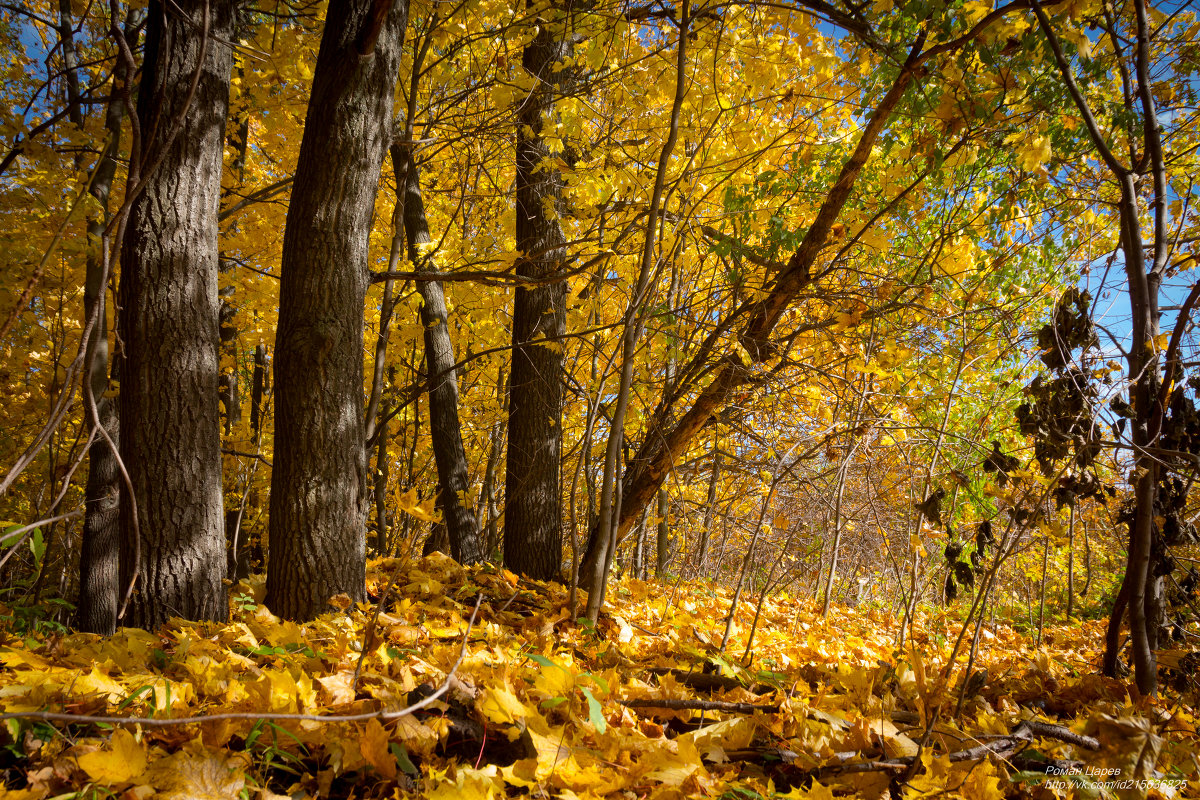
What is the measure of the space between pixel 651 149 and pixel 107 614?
15.0 ft

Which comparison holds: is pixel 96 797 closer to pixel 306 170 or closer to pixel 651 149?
pixel 306 170

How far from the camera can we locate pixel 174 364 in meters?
2.55

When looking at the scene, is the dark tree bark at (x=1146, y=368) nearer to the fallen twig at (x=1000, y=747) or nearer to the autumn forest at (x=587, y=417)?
the autumn forest at (x=587, y=417)

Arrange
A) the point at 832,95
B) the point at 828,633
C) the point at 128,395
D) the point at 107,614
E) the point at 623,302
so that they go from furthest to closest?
1. the point at 623,302
2. the point at 828,633
3. the point at 832,95
4. the point at 107,614
5. the point at 128,395

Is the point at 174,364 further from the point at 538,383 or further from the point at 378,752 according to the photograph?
the point at 538,383

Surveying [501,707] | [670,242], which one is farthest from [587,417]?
[501,707]

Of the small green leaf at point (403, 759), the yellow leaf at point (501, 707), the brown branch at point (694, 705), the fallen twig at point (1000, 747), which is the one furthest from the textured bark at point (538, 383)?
the fallen twig at point (1000, 747)

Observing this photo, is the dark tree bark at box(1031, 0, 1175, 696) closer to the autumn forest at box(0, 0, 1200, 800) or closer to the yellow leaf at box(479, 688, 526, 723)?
the autumn forest at box(0, 0, 1200, 800)

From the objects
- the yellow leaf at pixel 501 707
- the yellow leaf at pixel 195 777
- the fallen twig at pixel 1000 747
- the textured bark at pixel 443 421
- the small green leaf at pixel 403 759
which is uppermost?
the textured bark at pixel 443 421

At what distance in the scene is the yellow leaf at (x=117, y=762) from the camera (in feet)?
3.71

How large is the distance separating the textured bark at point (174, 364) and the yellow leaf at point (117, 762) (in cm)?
157

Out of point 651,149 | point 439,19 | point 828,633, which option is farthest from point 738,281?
point 828,633

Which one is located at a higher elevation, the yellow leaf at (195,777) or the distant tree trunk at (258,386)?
the distant tree trunk at (258,386)

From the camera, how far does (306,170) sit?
2711 millimetres
